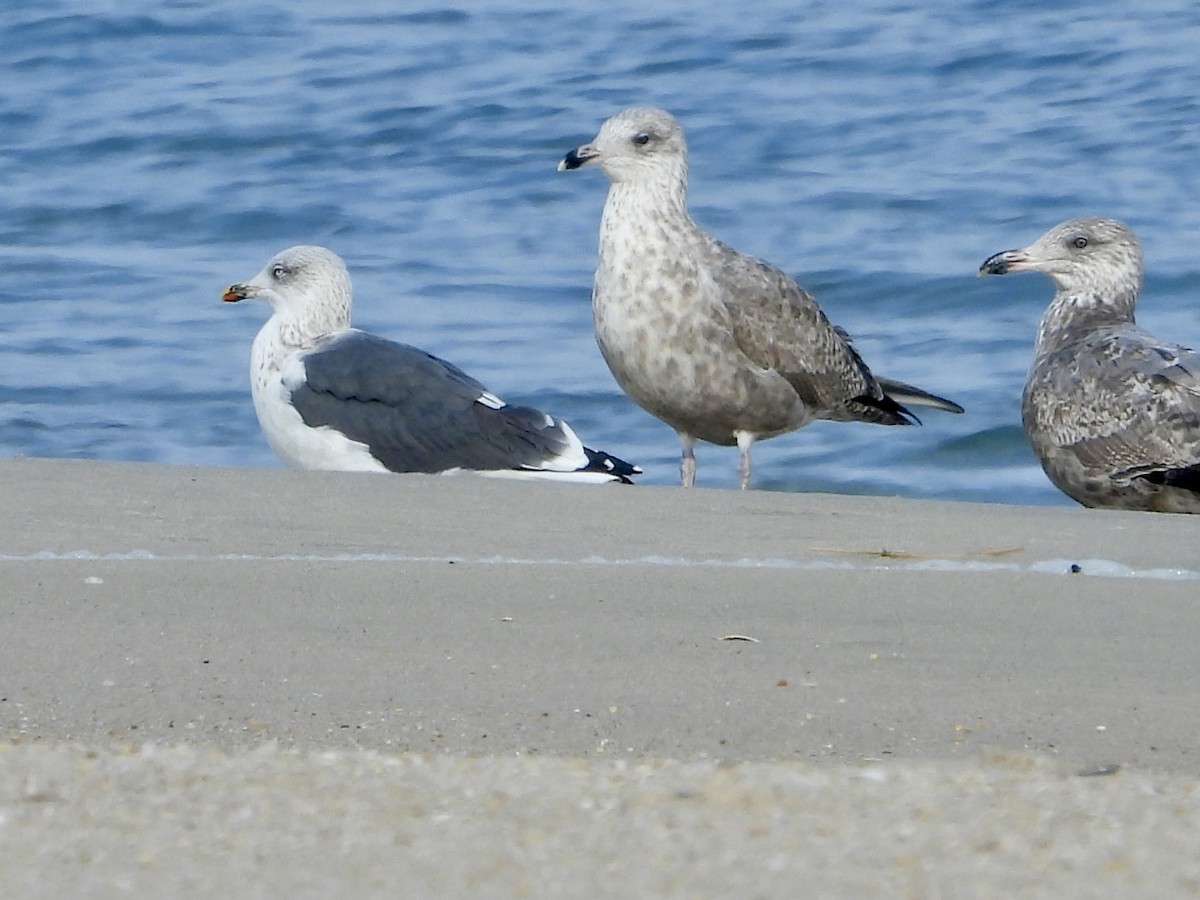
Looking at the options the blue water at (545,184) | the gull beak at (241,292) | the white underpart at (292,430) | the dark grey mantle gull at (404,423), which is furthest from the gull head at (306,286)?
the blue water at (545,184)

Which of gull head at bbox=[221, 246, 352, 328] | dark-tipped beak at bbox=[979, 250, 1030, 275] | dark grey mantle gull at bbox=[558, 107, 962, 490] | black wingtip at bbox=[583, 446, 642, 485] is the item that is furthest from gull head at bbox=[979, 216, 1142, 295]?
gull head at bbox=[221, 246, 352, 328]

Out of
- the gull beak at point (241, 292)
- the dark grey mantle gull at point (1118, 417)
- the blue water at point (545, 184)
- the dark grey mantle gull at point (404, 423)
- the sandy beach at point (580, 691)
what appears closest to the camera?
the sandy beach at point (580, 691)

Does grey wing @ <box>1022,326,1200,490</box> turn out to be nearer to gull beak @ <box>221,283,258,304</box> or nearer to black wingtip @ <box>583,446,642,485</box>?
black wingtip @ <box>583,446,642,485</box>

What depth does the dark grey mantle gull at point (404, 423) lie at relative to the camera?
26.4ft

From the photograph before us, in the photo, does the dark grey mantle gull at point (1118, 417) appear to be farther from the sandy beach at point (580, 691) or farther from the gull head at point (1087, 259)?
the sandy beach at point (580, 691)

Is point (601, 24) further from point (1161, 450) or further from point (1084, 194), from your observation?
point (1161, 450)

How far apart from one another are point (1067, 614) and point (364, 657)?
145 cm

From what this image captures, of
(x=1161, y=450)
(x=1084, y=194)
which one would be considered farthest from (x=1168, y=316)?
(x=1161, y=450)

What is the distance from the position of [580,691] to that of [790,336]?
4.60m

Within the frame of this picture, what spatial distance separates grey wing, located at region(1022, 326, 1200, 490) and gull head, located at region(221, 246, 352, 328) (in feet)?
10.1

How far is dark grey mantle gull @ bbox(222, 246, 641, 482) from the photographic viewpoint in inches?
317

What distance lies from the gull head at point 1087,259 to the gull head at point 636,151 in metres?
1.27

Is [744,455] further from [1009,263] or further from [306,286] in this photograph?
[306,286]

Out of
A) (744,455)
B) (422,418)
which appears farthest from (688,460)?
(422,418)
